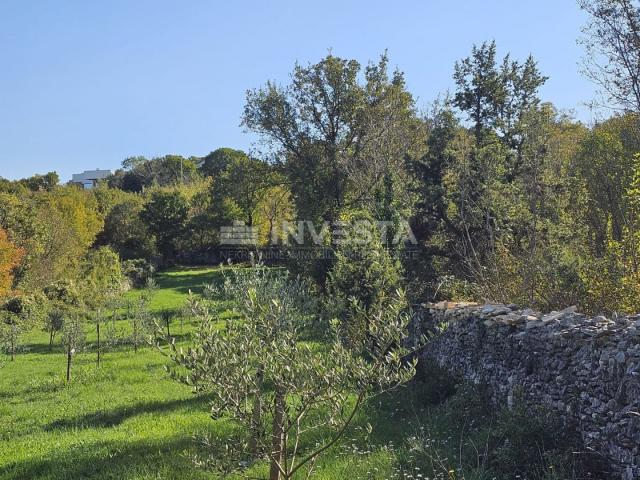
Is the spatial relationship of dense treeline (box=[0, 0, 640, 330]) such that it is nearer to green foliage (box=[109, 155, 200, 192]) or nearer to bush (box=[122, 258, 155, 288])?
bush (box=[122, 258, 155, 288])

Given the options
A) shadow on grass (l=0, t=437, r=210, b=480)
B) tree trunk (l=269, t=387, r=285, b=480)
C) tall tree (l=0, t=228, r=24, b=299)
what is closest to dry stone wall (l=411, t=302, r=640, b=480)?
tree trunk (l=269, t=387, r=285, b=480)

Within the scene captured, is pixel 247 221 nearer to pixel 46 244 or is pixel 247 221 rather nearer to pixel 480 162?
pixel 46 244

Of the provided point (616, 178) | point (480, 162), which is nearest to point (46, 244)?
point (480, 162)

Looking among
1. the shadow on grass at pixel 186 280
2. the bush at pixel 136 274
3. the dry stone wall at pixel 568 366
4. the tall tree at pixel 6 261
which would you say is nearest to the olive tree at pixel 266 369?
the dry stone wall at pixel 568 366

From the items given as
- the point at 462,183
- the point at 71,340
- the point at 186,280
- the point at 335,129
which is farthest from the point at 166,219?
the point at 462,183

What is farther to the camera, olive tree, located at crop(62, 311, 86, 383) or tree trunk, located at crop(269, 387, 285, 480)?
olive tree, located at crop(62, 311, 86, 383)

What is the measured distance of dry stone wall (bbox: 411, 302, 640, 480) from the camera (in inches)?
191

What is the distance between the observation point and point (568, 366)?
19.7 ft

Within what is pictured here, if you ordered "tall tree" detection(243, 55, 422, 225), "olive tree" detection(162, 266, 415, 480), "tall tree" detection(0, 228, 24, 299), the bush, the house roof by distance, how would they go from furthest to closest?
the house roof
the bush
"tall tree" detection(0, 228, 24, 299)
"tall tree" detection(243, 55, 422, 225)
"olive tree" detection(162, 266, 415, 480)

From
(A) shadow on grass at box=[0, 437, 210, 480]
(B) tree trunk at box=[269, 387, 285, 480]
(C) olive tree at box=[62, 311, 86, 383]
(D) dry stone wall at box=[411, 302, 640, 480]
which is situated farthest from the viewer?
(C) olive tree at box=[62, 311, 86, 383]

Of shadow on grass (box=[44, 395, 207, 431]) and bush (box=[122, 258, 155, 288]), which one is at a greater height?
bush (box=[122, 258, 155, 288])

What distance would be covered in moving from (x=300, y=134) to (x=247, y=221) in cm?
2273

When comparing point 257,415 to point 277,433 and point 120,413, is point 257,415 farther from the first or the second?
point 120,413

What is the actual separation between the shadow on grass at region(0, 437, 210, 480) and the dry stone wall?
13.5 feet
